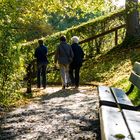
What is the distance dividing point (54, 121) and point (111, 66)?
11.7 metres

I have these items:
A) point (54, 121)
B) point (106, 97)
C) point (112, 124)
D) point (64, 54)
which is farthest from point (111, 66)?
point (112, 124)

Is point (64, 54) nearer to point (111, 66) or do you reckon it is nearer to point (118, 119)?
point (111, 66)

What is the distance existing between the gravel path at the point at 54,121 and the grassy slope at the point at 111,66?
200 inches

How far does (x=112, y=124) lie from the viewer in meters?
5.80

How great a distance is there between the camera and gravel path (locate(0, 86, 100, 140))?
7.77 meters

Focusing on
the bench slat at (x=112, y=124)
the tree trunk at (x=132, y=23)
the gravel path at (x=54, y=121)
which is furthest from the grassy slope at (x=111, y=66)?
the bench slat at (x=112, y=124)

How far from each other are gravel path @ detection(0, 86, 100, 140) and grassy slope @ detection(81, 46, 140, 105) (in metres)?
5.08

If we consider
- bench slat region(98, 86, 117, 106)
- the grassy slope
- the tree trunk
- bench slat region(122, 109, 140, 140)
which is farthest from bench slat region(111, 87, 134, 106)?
the tree trunk

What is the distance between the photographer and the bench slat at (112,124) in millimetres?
5096

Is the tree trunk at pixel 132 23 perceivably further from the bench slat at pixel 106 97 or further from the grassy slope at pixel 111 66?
the bench slat at pixel 106 97

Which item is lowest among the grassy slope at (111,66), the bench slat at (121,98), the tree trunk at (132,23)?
the bench slat at (121,98)

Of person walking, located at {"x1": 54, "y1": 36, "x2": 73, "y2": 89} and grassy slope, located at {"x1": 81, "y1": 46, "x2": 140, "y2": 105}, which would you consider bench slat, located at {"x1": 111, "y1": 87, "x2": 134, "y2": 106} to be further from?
grassy slope, located at {"x1": 81, "y1": 46, "x2": 140, "y2": 105}

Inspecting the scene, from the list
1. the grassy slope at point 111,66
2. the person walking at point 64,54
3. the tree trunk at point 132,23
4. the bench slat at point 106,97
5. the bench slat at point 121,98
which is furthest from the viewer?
the tree trunk at point 132,23

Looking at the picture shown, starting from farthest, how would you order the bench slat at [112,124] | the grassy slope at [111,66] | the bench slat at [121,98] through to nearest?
1. the grassy slope at [111,66]
2. the bench slat at [121,98]
3. the bench slat at [112,124]
